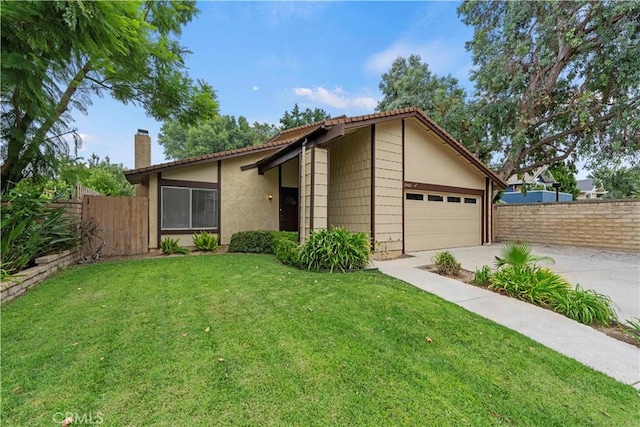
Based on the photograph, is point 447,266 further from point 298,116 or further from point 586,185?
point 586,185

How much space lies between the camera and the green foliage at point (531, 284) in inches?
182

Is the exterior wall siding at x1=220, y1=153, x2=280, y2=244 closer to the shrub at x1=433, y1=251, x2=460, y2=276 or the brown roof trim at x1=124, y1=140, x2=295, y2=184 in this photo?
the brown roof trim at x1=124, y1=140, x2=295, y2=184

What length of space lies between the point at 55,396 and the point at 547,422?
3.69 m

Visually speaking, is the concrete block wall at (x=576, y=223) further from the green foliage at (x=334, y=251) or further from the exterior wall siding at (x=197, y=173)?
the exterior wall siding at (x=197, y=173)

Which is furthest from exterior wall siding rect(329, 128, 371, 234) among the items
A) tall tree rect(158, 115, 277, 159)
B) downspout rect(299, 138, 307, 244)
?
tall tree rect(158, 115, 277, 159)

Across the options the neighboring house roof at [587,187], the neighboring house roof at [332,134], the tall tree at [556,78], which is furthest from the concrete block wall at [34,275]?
the neighboring house roof at [587,187]

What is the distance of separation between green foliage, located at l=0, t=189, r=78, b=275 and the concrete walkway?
716 centimetres

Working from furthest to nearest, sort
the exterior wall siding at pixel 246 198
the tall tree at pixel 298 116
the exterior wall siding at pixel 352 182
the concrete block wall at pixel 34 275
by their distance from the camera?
1. the tall tree at pixel 298 116
2. the exterior wall siding at pixel 246 198
3. the exterior wall siding at pixel 352 182
4. the concrete block wall at pixel 34 275

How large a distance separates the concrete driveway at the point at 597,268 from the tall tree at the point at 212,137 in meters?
22.7

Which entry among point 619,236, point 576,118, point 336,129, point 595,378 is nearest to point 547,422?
point 595,378

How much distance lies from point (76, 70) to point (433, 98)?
58.3 ft

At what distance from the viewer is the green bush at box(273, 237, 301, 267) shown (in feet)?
21.8

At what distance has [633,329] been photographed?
3793mm

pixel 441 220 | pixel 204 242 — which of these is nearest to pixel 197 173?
pixel 204 242
